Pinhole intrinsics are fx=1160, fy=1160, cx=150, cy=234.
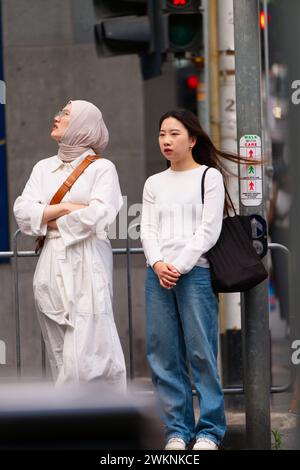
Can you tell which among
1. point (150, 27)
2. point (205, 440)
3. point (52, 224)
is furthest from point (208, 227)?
point (150, 27)

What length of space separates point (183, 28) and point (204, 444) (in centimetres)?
348

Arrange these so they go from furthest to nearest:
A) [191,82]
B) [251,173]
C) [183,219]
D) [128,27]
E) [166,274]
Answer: [191,82]
[128,27]
[251,173]
[183,219]
[166,274]

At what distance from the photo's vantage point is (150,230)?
6.17 m

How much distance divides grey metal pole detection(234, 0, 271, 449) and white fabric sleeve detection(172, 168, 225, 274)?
0.32 meters

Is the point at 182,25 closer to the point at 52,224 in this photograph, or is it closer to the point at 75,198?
the point at 75,198

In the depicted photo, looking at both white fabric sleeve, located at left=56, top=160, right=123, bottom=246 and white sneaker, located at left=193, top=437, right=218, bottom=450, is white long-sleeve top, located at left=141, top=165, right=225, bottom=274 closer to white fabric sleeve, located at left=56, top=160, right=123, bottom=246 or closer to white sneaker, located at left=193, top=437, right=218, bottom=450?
white fabric sleeve, located at left=56, top=160, right=123, bottom=246

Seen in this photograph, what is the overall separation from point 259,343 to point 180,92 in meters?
7.09

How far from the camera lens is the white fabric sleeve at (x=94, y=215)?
20.2 feet

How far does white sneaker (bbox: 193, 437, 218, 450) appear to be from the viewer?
6.05 meters

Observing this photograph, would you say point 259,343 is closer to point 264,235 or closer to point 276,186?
point 264,235

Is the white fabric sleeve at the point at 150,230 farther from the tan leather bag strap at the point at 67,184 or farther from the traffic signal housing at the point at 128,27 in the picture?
the traffic signal housing at the point at 128,27


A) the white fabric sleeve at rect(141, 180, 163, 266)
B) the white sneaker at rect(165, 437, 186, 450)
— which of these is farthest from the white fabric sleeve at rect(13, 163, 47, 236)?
the white sneaker at rect(165, 437, 186, 450)

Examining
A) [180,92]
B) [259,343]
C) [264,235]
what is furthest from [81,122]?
[180,92]

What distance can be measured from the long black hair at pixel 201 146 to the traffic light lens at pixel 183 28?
2.16 metres
